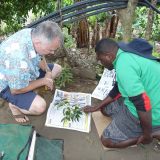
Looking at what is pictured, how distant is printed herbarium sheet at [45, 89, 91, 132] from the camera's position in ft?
10.0

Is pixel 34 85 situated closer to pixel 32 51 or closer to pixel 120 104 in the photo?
pixel 32 51

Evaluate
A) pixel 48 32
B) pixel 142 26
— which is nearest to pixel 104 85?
pixel 48 32

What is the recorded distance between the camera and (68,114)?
3.11 metres

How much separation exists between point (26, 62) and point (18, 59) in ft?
0.27

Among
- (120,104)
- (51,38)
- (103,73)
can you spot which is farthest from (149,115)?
(103,73)

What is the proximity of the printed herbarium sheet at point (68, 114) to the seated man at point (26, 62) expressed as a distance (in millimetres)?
170

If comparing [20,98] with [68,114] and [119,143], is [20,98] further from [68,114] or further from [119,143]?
[119,143]

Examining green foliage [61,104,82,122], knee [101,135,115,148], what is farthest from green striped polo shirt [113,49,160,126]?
green foliage [61,104,82,122]

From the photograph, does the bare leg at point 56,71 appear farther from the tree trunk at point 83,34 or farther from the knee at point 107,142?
the tree trunk at point 83,34

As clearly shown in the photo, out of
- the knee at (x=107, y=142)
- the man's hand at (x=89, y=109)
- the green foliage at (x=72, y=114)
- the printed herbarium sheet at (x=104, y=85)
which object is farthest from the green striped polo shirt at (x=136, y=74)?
the printed herbarium sheet at (x=104, y=85)

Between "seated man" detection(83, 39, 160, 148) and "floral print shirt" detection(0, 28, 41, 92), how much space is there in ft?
2.19

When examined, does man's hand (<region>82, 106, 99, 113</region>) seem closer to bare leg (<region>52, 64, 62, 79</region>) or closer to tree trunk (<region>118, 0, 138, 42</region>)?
bare leg (<region>52, 64, 62, 79</region>)

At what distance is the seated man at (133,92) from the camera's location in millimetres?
→ 2248

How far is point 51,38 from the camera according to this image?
2492mm
